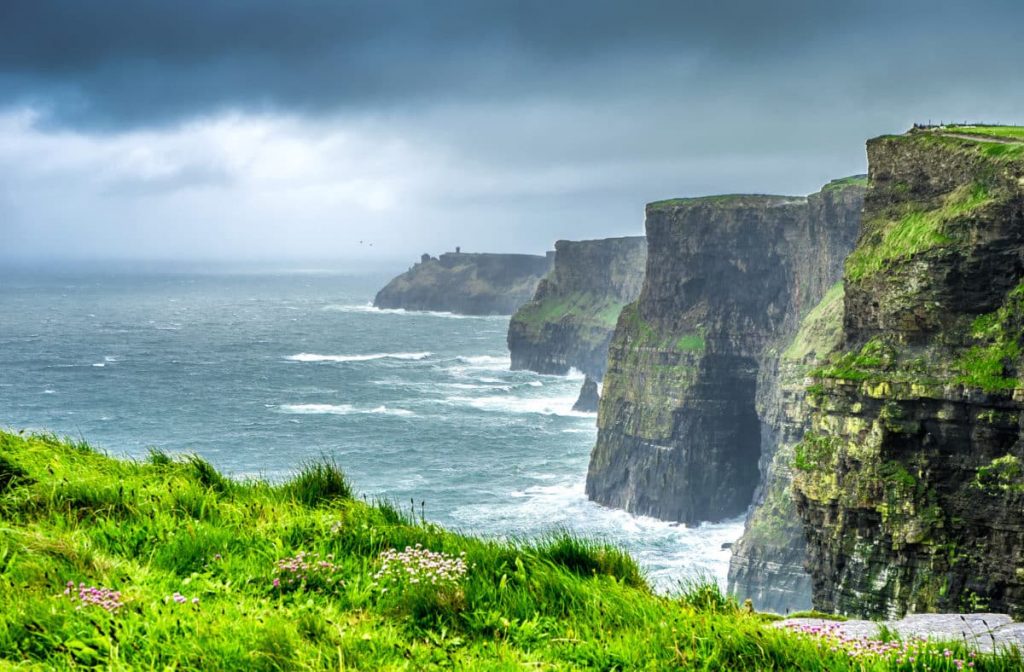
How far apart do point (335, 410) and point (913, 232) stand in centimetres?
10317

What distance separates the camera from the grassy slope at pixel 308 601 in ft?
18.9

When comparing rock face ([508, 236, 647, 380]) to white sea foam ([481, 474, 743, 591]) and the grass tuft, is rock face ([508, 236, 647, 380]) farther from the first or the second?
the grass tuft

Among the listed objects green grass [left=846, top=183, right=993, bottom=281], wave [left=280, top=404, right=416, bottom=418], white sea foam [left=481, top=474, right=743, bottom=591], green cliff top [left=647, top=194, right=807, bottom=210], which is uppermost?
green cliff top [left=647, top=194, right=807, bottom=210]

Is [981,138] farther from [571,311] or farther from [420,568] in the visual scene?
[571,311]

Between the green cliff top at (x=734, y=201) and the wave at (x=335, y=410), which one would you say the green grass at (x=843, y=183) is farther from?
the wave at (x=335, y=410)

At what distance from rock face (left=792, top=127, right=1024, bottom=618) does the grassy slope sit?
103 ft

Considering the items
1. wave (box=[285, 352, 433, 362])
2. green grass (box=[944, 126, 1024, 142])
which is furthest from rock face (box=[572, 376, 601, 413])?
green grass (box=[944, 126, 1024, 142])

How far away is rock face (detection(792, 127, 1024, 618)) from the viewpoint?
116 feet

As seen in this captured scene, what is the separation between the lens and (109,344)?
642 ft

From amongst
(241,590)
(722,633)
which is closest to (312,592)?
(241,590)

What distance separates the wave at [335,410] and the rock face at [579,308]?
55.9 metres

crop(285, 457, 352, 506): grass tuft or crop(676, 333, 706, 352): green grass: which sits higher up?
crop(285, 457, 352, 506): grass tuft

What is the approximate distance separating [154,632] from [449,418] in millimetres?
126718

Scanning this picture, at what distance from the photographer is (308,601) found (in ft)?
22.0
